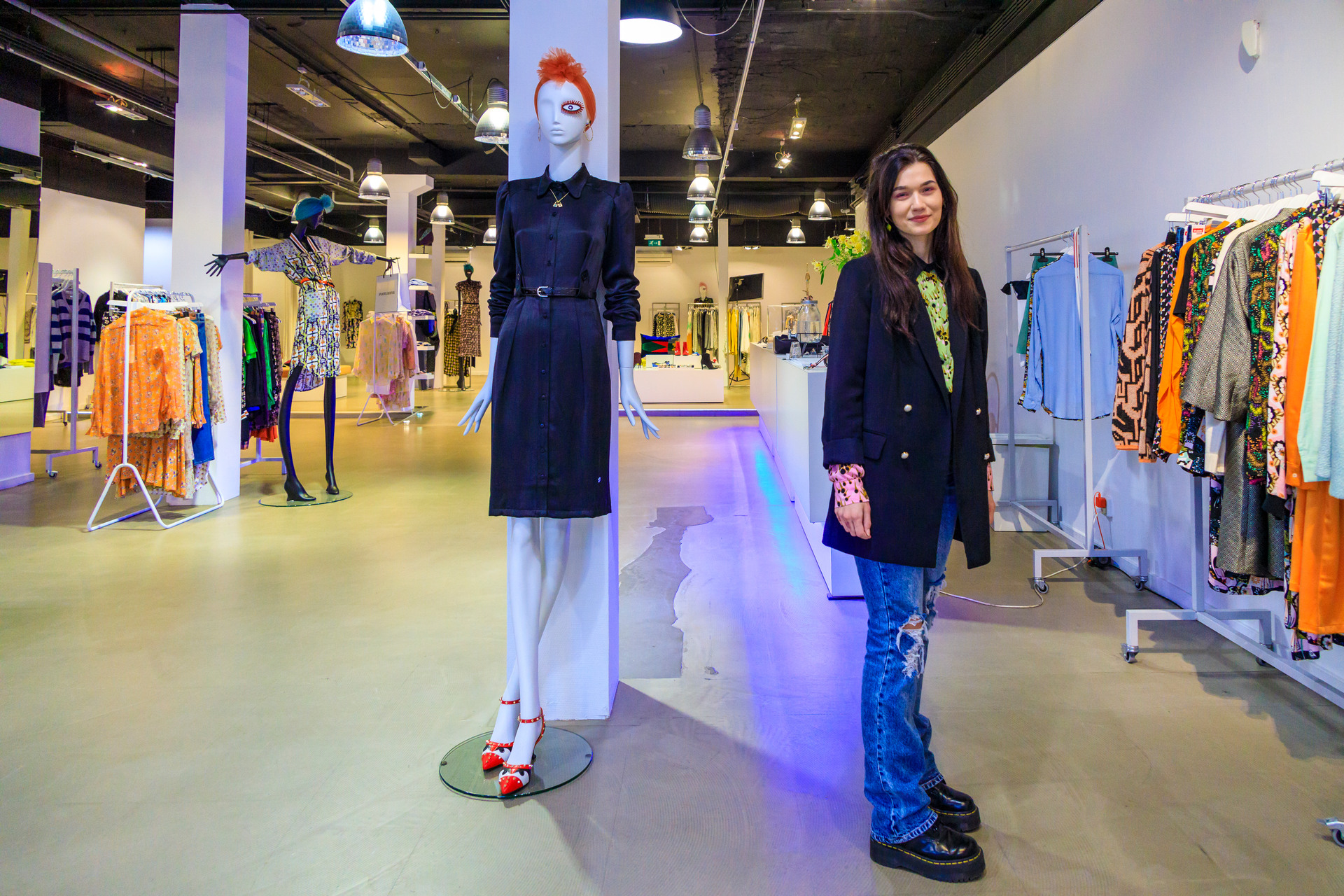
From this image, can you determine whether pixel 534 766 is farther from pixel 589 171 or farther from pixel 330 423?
pixel 330 423

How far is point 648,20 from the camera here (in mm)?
4605

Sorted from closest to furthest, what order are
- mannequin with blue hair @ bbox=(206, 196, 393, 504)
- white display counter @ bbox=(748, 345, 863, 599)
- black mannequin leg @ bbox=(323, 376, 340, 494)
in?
1. white display counter @ bbox=(748, 345, 863, 599)
2. mannequin with blue hair @ bbox=(206, 196, 393, 504)
3. black mannequin leg @ bbox=(323, 376, 340, 494)

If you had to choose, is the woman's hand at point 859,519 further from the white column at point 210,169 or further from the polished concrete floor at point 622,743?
the white column at point 210,169

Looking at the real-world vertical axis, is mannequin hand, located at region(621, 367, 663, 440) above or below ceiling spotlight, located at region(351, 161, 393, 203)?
below

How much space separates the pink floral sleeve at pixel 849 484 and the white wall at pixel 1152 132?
2310 mm

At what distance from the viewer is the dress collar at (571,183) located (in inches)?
90.1

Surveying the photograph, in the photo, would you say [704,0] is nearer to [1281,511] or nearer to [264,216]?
[1281,511]

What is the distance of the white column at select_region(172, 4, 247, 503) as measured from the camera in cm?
586

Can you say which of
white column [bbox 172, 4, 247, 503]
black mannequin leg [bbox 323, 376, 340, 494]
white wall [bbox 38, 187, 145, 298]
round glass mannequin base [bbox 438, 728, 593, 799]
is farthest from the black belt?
white wall [bbox 38, 187, 145, 298]

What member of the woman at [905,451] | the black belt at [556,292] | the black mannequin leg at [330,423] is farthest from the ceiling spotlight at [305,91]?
Answer: the woman at [905,451]

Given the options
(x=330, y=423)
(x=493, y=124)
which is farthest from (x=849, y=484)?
(x=493, y=124)

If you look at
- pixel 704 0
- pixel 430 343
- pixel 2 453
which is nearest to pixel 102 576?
pixel 2 453

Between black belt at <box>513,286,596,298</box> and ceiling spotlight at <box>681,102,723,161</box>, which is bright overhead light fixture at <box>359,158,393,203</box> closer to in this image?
ceiling spotlight at <box>681,102,723,161</box>

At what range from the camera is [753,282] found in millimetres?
18812
